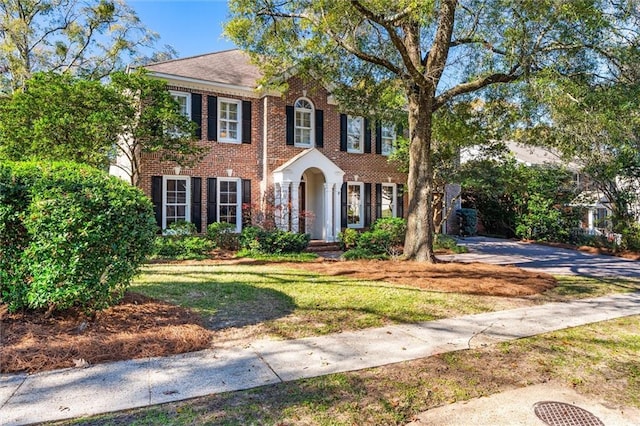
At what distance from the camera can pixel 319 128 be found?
16.2 metres

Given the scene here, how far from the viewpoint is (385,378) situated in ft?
12.3

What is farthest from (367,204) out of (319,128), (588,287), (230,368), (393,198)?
(230,368)

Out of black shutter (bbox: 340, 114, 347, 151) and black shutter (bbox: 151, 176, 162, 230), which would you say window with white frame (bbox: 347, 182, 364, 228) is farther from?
black shutter (bbox: 151, 176, 162, 230)

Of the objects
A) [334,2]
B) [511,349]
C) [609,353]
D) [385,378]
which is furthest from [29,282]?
[334,2]

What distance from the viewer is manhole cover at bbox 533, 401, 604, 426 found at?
3089mm

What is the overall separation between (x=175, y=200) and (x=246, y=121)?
12.6ft

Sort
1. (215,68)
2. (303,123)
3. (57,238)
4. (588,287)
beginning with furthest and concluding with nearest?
1. (303,123)
2. (215,68)
3. (588,287)
4. (57,238)

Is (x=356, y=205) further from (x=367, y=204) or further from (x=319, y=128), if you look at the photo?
(x=319, y=128)

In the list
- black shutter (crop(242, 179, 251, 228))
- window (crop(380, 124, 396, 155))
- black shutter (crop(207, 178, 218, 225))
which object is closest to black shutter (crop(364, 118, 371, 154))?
window (crop(380, 124, 396, 155))

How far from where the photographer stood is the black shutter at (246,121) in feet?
48.7

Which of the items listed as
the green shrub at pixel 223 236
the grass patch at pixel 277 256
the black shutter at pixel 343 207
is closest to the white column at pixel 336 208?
the black shutter at pixel 343 207

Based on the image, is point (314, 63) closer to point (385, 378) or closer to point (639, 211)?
point (385, 378)

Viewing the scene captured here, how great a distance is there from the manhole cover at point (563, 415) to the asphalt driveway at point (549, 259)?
26.3ft

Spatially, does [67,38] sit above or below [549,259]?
above
